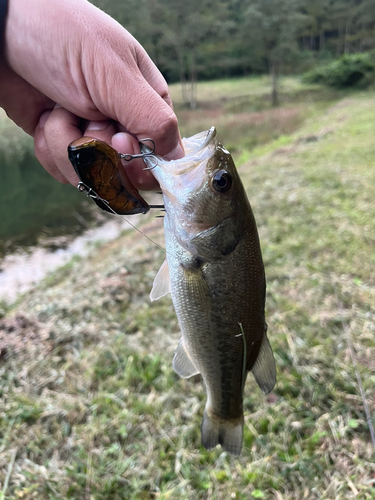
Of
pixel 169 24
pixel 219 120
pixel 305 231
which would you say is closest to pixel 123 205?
pixel 305 231

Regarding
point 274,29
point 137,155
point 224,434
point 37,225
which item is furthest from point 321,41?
point 224,434

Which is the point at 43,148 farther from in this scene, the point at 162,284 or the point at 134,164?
the point at 162,284

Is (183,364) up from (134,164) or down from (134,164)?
down

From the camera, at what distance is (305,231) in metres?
5.31

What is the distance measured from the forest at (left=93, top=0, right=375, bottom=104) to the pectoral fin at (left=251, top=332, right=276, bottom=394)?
62.2 feet

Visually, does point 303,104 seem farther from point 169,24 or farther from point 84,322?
point 84,322

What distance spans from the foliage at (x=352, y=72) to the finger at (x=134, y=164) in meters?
30.6

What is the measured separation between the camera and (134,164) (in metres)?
1.45

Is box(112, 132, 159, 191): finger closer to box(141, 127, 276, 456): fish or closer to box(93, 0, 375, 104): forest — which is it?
box(141, 127, 276, 456): fish

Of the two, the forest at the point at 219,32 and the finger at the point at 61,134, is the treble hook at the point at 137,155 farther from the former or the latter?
the forest at the point at 219,32

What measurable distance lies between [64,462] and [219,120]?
17.8m

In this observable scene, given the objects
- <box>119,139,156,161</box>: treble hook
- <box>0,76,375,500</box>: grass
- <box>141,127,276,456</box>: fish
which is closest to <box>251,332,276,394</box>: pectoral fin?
<box>141,127,276,456</box>: fish

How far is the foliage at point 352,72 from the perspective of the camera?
84.7 feet

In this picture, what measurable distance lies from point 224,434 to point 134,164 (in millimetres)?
1412
